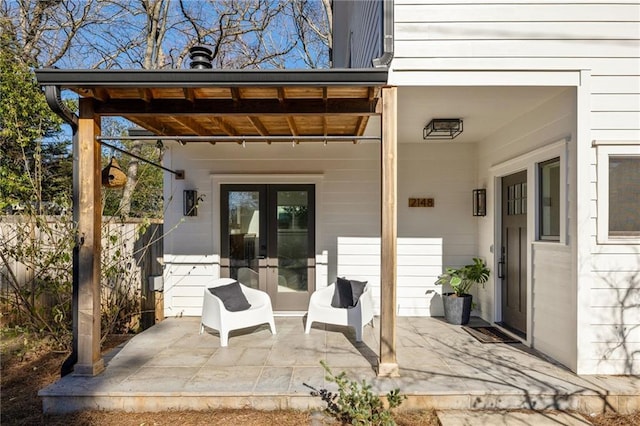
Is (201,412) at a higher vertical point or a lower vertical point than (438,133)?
lower

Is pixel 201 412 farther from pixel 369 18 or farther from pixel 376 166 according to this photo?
pixel 369 18

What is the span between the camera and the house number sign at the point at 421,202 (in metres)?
5.33

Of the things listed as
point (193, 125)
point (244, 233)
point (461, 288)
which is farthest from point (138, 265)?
point (461, 288)

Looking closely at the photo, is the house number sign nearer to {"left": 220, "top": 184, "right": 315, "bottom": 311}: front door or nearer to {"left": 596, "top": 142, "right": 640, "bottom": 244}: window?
{"left": 220, "top": 184, "right": 315, "bottom": 311}: front door

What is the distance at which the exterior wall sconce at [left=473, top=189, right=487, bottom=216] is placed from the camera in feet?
16.5

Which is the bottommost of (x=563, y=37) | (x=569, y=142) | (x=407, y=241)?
(x=407, y=241)

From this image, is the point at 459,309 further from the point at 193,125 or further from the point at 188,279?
the point at 193,125

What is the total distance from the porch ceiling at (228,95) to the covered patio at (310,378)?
2.40 metres

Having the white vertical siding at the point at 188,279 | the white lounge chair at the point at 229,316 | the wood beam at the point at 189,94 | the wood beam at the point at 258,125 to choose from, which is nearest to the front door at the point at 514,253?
the white lounge chair at the point at 229,316

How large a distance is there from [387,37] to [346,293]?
117 inches

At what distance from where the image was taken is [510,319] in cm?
450

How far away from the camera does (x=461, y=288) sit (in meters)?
4.93

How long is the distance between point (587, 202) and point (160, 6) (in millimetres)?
10305

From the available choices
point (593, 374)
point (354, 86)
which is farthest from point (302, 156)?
point (593, 374)
